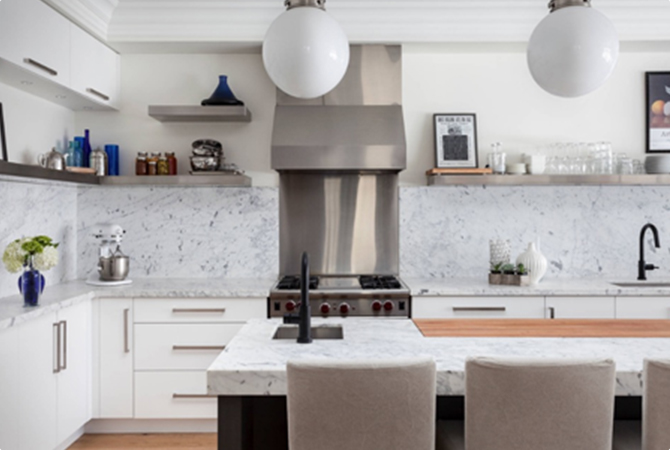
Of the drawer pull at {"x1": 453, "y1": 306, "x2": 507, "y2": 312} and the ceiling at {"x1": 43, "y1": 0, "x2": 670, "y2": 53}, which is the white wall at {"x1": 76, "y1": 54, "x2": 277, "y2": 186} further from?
the drawer pull at {"x1": 453, "y1": 306, "x2": 507, "y2": 312}

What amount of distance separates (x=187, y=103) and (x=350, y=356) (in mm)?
2835

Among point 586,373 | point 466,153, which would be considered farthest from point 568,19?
point 466,153

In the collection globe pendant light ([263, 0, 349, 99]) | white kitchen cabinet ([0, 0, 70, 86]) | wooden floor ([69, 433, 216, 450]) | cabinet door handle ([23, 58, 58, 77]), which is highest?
white kitchen cabinet ([0, 0, 70, 86])

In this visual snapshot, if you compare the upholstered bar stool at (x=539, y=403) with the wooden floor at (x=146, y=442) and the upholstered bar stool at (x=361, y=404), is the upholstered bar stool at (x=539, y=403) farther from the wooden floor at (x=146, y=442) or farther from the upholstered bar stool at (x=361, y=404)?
the wooden floor at (x=146, y=442)

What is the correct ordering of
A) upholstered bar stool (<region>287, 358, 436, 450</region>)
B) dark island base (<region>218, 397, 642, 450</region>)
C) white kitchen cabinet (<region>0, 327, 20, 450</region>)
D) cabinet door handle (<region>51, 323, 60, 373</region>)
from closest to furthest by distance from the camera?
upholstered bar stool (<region>287, 358, 436, 450</region>) → dark island base (<region>218, 397, 642, 450</region>) → white kitchen cabinet (<region>0, 327, 20, 450</region>) → cabinet door handle (<region>51, 323, 60, 373</region>)

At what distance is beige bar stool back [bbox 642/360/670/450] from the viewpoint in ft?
4.85

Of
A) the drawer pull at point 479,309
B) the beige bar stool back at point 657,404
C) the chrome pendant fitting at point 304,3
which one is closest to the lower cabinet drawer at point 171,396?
the drawer pull at point 479,309

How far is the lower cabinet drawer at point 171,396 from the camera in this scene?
3441 millimetres

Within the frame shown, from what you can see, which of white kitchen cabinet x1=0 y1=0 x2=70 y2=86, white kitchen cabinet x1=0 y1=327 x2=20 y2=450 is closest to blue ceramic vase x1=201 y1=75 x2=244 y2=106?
white kitchen cabinet x1=0 y1=0 x2=70 y2=86

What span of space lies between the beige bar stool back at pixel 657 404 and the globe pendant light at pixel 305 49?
1232 millimetres

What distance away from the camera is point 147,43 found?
379 cm

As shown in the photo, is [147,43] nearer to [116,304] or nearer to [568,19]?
[116,304]

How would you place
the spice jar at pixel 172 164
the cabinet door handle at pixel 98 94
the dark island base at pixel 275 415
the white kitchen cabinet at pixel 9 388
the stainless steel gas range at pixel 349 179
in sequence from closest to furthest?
the dark island base at pixel 275 415, the white kitchen cabinet at pixel 9 388, the cabinet door handle at pixel 98 94, the stainless steel gas range at pixel 349 179, the spice jar at pixel 172 164

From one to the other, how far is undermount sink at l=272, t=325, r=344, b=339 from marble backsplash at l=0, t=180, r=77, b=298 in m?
1.91
